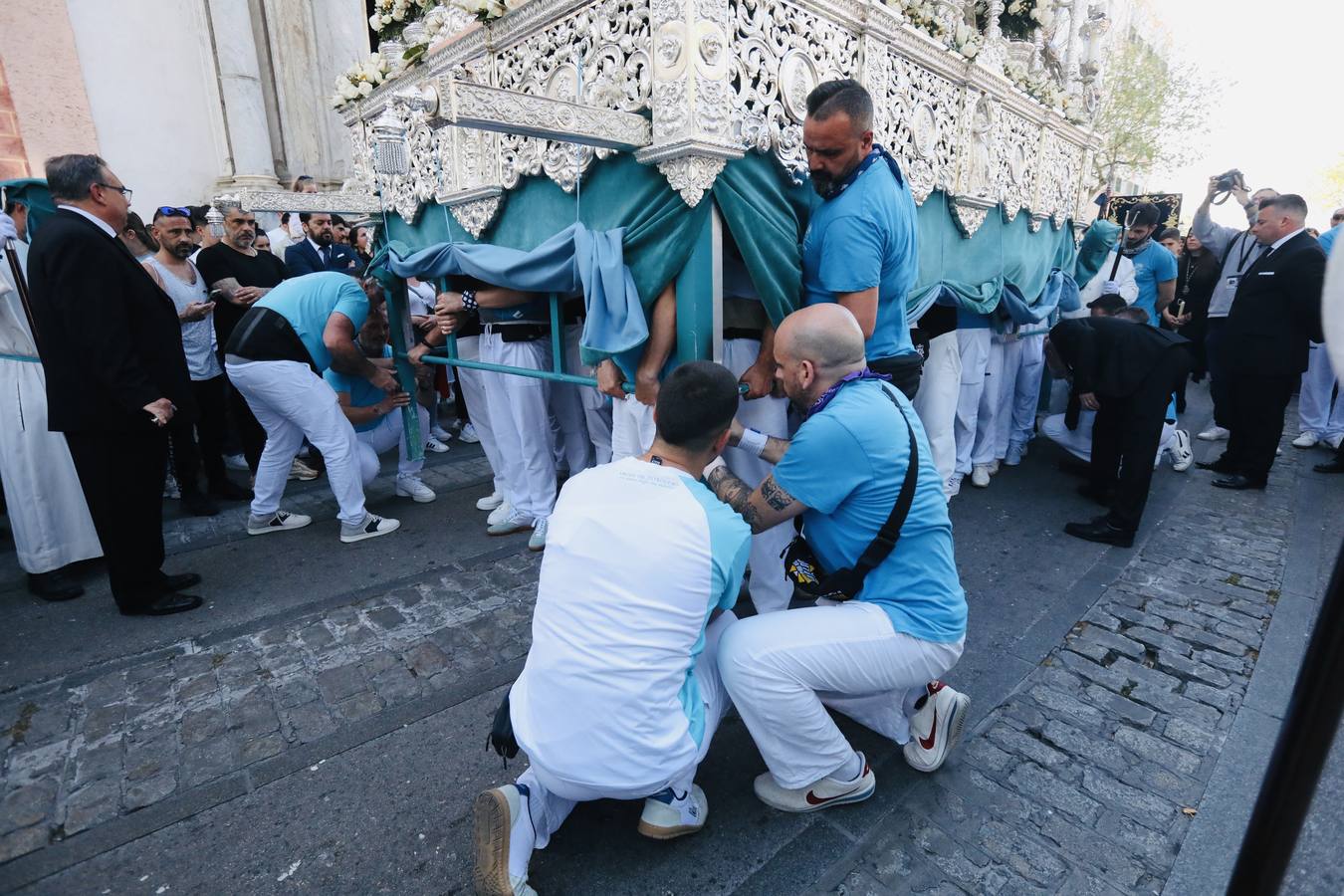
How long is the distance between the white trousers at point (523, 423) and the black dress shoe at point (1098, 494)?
3.85m

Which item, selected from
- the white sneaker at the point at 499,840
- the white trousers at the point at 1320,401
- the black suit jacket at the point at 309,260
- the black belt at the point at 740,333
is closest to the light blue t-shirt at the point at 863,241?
the black belt at the point at 740,333

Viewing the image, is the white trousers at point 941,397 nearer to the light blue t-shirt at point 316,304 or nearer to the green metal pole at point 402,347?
the green metal pole at point 402,347

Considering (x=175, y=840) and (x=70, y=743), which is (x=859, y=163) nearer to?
(x=175, y=840)

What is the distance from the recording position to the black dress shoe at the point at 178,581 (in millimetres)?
3510

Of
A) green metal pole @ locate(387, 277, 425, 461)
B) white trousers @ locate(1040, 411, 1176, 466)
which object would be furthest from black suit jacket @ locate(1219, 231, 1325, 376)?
green metal pole @ locate(387, 277, 425, 461)

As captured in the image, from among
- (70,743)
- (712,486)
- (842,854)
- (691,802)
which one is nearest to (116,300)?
(70,743)

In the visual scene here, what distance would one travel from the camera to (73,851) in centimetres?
203

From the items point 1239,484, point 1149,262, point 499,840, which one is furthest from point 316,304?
point 1239,484

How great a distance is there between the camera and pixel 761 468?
3098mm

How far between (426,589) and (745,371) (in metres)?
2.07

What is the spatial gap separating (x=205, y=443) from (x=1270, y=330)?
25.5ft

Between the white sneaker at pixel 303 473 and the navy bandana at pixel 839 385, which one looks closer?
the navy bandana at pixel 839 385

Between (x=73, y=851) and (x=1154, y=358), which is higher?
(x=1154, y=358)

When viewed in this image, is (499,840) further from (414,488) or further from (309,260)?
(309,260)
